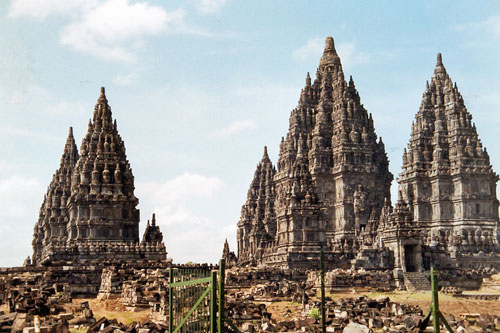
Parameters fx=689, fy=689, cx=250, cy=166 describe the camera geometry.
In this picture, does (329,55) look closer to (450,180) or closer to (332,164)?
(332,164)

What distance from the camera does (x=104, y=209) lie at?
64.8 m

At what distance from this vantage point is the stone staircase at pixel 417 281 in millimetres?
50800

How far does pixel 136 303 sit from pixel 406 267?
85.6 feet

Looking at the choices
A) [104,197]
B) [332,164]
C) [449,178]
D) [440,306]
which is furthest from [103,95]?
[440,306]

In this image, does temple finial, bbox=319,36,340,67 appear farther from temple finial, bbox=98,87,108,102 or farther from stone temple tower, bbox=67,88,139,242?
stone temple tower, bbox=67,88,139,242

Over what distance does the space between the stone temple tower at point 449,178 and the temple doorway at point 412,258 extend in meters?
13.8

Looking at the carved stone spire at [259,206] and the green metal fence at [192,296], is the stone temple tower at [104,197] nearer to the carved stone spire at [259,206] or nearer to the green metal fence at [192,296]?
the carved stone spire at [259,206]

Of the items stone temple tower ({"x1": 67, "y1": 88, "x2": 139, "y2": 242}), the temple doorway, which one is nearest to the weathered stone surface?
the temple doorway

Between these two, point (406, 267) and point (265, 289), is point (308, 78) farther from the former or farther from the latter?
point (265, 289)

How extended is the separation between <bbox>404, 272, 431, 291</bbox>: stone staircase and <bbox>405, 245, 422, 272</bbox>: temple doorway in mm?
1667

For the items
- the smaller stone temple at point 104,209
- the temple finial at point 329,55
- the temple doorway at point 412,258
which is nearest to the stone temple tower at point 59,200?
the smaller stone temple at point 104,209

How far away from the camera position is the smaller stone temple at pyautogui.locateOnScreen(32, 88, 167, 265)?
5800 centimetres

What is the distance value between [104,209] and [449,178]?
36.6 m

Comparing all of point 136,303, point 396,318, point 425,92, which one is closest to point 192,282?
point 396,318
